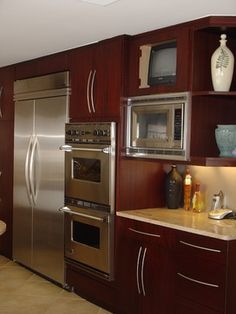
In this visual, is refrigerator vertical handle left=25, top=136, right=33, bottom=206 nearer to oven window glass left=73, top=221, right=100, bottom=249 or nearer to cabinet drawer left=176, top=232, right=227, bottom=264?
oven window glass left=73, top=221, right=100, bottom=249

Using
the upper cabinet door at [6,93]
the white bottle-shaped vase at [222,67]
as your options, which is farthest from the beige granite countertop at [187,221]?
the upper cabinet door at [6,93]

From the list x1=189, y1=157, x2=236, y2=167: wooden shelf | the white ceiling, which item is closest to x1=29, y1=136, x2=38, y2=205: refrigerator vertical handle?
the white ceiling

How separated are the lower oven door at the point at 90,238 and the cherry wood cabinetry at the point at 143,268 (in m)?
0.09

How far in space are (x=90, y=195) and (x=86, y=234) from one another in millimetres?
358

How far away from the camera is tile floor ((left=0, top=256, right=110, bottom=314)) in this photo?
3.97 meters

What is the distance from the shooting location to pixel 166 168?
13.2 feet

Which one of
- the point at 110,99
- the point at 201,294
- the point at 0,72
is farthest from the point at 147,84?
the point at 0,72

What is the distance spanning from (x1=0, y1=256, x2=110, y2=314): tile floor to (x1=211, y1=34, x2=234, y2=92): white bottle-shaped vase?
80.9 inches

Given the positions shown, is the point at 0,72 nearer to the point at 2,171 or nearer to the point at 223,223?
the point at 2,171

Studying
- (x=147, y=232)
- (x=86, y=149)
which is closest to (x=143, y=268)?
(x=147, y=232)

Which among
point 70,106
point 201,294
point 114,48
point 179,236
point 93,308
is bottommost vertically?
point 93,308

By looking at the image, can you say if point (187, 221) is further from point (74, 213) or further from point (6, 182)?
point (6, 182)

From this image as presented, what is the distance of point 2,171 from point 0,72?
3.74 feet

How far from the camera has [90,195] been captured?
158 inches
